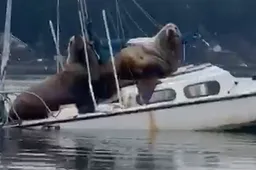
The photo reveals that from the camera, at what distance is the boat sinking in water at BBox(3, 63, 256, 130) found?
33.3 metres

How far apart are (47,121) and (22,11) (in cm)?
6836

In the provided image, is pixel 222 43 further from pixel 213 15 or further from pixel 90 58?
pixel 90 58

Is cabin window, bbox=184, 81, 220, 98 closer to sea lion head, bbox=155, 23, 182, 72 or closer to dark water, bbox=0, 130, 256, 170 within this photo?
dark water, bbox=0, 130, 256, 170

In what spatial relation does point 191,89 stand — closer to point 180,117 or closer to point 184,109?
point 184,109

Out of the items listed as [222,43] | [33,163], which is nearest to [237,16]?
[222,43]

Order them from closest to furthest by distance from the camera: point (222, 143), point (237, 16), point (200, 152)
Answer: point (200, 152)
point (222, 143)
point (237, 16)

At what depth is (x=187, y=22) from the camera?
101 meters

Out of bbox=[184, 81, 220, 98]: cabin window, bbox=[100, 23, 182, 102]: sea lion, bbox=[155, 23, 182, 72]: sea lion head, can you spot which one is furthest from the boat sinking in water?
bbox=[155, 23, 182, 72]: sea lion head

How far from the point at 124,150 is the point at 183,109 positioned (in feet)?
16.4

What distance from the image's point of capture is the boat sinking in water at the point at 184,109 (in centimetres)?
3328

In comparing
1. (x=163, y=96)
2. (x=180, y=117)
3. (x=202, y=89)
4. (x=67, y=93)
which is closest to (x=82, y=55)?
(x=67, y=93)

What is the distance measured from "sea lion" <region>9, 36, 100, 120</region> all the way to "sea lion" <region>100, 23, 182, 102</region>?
0.66 meters

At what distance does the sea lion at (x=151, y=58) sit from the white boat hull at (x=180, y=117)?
4.52 feet

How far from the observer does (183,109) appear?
3331cm
